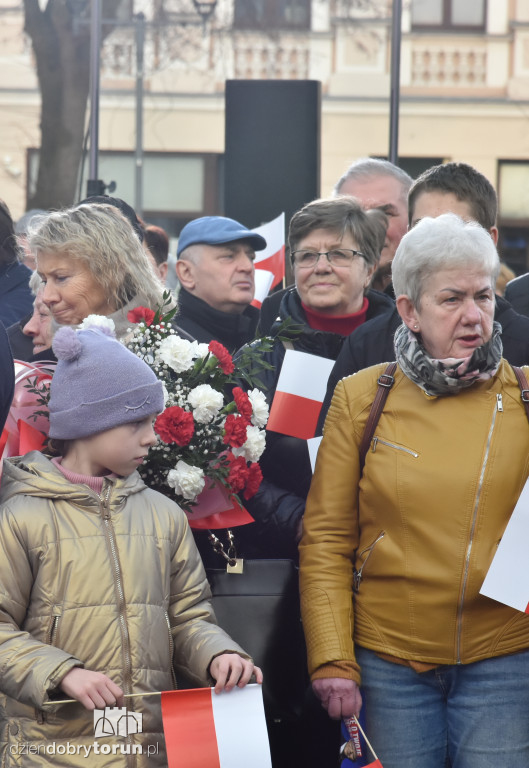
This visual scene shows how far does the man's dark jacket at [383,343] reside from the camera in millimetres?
3570

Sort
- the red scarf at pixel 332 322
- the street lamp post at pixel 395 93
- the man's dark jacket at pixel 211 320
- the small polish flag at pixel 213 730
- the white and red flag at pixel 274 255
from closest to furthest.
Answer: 1. the small polish flag at pixel 213 730
2. the red scarf at pixel 332 322
3. the man's dark jacket at pixel 211 320
4. the white and red flag at pixel 274 255
5. the street lamp post at pixel 395 93

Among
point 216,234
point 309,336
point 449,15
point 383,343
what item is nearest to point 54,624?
point 383,343

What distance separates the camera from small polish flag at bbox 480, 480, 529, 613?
291 cm

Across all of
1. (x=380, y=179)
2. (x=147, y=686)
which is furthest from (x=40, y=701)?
(x=380, y=179)

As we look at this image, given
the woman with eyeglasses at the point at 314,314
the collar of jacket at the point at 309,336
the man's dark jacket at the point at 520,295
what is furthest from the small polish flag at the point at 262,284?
the collar of jacket at the point at 309,336

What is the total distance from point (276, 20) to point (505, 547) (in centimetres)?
1848

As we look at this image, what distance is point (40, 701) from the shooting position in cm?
263

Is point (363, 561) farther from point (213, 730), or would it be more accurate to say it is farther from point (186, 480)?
point (213, 730)

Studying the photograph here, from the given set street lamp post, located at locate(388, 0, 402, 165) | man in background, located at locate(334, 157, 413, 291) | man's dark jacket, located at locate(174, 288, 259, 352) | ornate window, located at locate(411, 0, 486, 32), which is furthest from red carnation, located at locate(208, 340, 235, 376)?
ornate window, located at locate(411, 0, 486, 32)

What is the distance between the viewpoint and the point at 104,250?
3.67 meters

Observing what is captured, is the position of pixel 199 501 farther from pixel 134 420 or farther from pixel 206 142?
pixel 206 142

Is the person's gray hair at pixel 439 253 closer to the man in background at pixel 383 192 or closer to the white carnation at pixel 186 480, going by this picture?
the white carnation at pixel 186 480

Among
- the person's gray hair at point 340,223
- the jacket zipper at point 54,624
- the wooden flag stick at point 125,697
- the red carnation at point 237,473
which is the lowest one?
the wooden flag stick at point 125,697

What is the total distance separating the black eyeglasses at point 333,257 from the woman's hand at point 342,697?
1624mm
